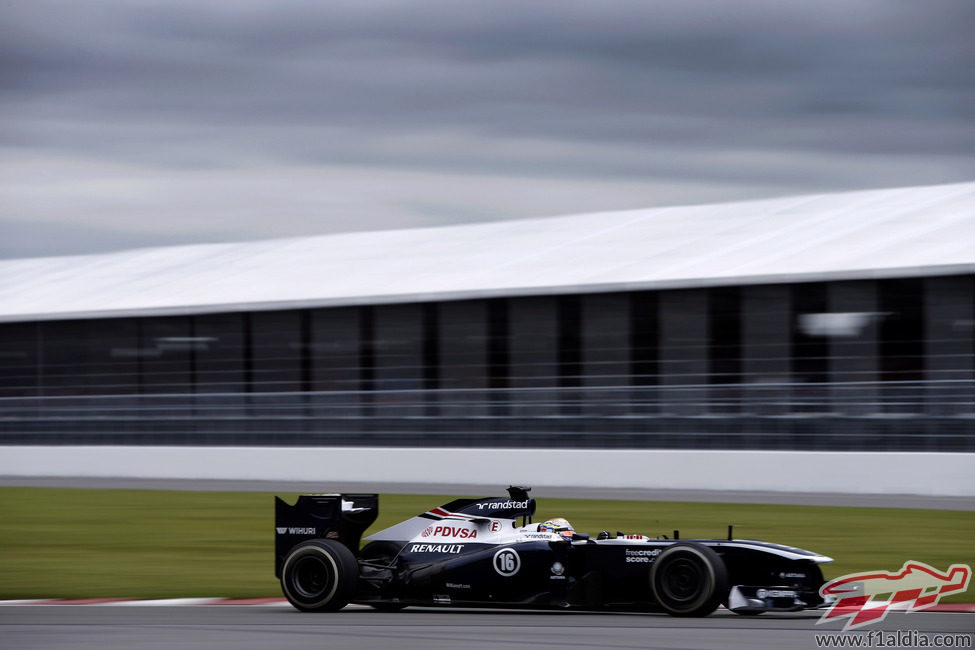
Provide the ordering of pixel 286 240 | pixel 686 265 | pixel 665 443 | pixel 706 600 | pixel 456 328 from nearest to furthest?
1. pixel 706 600
2. pixel 665 443
3. pixel 686 265
4. pixel 456 328
5. pixel 286 240

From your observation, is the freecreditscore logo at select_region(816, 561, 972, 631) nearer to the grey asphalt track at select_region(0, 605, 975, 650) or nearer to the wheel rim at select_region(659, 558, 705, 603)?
the grey asphalt track at select_region(0, 605, 975, 650)

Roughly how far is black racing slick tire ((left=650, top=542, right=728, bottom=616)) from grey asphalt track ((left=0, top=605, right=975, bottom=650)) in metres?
0.11

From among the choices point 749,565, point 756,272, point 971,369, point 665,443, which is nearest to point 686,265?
point 756,272

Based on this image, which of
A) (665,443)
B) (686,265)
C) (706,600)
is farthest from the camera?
(686,265)

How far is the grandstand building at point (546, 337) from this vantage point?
23.3 m

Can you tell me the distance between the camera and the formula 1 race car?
9.87 m

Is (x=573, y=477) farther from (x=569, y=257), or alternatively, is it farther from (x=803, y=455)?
(x=569, y=257)

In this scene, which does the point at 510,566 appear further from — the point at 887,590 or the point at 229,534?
the point at 229,534

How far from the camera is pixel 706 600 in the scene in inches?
387

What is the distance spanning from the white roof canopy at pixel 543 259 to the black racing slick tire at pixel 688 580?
14119mm

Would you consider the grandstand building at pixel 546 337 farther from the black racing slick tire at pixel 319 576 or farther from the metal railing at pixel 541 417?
the black racing slick tire at pixel 319 576

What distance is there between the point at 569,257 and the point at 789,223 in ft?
14.6

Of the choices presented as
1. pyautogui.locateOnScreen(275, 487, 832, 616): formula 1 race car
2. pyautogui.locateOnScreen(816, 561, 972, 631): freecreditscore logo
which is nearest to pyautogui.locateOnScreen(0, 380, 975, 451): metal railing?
pyautogui.locateOnScreen(816, 561, 972, 631): freecreditscore logo

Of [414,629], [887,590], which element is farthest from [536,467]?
[414,629]
